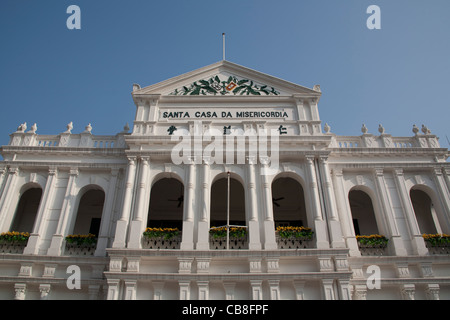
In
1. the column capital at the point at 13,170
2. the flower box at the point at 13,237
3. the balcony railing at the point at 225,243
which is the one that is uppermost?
the column capital at the point at 13,170

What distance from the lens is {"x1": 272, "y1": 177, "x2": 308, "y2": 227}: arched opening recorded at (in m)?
21.2

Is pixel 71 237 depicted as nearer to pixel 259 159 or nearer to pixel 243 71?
pixel 259 159

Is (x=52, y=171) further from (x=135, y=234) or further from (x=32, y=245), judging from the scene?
(x=135, y=234)

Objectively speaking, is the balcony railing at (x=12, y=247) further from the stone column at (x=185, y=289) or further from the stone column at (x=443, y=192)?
the stone column at (x=443, y=192)

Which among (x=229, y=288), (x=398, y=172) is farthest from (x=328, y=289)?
(x=398, y=172)

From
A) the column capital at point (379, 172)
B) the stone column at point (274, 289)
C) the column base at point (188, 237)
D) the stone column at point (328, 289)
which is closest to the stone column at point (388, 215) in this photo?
the column capital at point (379, 172)

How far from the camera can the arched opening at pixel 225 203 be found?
21250 millimetres

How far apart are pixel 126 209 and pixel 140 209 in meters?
0.69

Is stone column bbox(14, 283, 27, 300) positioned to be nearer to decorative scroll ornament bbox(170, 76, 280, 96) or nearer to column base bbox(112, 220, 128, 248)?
column base bbox(112, 220, 128, 248)

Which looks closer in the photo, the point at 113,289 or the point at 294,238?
the point at 113,289

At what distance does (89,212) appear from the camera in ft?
67.6

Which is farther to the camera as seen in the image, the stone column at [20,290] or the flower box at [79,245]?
the flower box at [79,245]

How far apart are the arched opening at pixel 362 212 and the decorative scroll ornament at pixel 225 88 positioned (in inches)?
320
